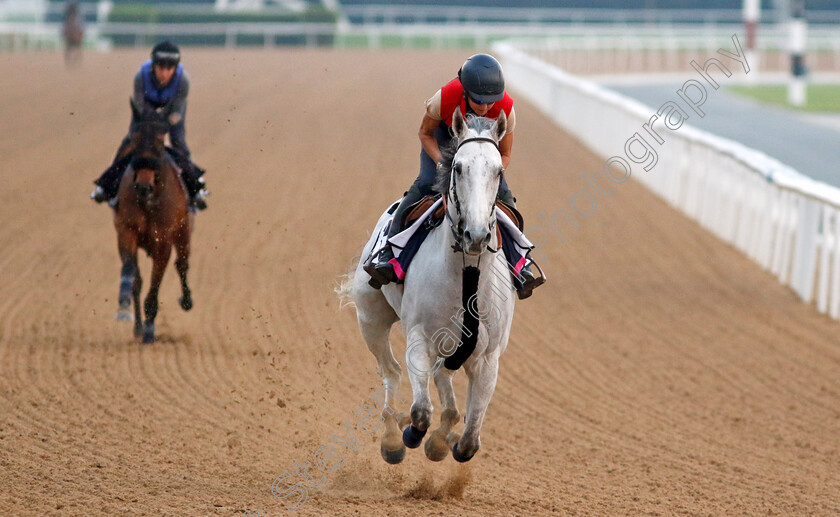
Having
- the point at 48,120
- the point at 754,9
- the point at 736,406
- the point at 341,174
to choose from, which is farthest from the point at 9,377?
the point at 754,9

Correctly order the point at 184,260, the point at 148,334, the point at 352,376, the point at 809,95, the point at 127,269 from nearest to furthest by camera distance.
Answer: the point at 352,376 < the point at 148,334 < the point at 184,260 < the point at 127,269 < the point at 809,95

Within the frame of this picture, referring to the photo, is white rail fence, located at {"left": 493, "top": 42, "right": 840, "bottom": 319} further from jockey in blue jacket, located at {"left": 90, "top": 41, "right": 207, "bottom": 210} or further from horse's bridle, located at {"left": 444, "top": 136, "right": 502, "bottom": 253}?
horse's bridle, located at {"left": 444, "top": 136, "right": 502, "bottom": 253}

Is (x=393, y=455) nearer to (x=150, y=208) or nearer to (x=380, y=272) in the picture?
(x=380, y=272)

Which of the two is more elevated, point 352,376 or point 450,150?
point 450,150

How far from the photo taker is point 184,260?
10078 millimetres

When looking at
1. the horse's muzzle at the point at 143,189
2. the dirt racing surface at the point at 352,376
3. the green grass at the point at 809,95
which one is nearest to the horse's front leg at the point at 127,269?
the dirt racing surface at the point at 352,376

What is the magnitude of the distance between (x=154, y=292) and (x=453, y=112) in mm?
4482

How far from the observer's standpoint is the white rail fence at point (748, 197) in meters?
12.0

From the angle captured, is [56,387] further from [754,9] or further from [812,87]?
[812,87]

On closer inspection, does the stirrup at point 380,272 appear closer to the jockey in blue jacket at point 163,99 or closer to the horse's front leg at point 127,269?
the jockey in blue jacket at point 163,99

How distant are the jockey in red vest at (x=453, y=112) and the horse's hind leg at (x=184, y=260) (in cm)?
365

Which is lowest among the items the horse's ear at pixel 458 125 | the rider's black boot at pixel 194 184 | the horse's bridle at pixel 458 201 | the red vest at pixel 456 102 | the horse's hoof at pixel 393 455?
the horse's hoof at pixel 393 455

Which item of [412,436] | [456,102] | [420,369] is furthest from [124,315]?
[456,102]

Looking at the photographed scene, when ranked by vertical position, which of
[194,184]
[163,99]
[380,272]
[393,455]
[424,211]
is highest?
[163,99]
